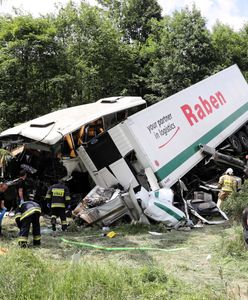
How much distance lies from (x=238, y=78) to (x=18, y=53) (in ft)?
33.4

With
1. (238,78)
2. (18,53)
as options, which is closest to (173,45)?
(18,53)

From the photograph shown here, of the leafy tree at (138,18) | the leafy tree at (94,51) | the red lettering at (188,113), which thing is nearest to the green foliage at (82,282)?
the red lettering at (188,113)

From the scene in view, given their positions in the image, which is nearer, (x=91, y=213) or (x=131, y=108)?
(x=91, y=213)

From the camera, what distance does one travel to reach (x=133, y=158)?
8.36 m

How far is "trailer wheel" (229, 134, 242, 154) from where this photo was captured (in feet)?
36.5

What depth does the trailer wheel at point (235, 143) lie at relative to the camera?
1113 centimetres

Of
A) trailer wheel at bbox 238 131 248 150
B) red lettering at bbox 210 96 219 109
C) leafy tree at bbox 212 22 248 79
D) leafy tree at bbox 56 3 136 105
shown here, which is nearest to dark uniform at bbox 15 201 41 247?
red lettering at bbox 210 96 219 109

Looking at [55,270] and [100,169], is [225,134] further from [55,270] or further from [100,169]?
[55,270]

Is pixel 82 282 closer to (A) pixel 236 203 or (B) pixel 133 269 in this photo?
(B) pixel 133 269

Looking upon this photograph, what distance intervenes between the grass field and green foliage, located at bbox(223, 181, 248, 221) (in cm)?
75

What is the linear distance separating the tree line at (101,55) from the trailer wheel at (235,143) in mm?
10154

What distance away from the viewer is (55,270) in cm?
416

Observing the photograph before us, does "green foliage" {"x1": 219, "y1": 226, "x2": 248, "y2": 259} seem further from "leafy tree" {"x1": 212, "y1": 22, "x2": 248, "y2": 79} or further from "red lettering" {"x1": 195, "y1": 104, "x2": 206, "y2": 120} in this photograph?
"leafy tree" {"x1": 212, "y1": 22, "x2": 248, "y2": 79}

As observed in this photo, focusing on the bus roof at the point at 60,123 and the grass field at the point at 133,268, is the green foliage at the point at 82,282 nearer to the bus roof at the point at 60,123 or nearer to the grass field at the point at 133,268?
the grass field at the point at 133,268
